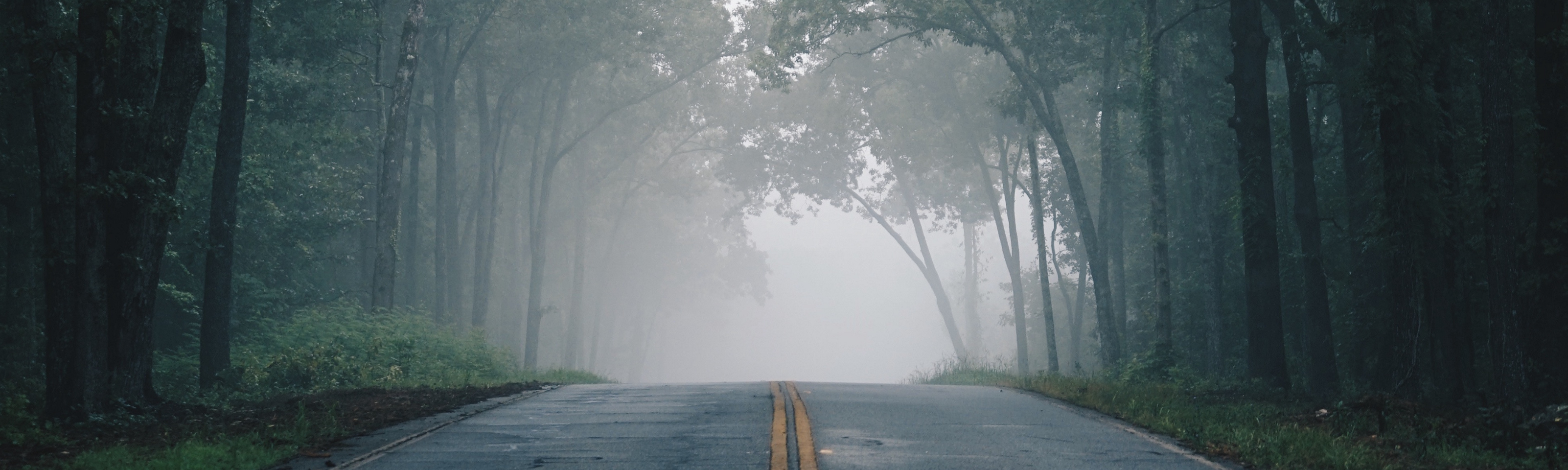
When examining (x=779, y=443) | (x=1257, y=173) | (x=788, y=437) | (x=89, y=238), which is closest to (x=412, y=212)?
(x=89, y=238)

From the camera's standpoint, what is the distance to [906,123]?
143ft

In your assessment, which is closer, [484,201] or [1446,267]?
[1446,267]

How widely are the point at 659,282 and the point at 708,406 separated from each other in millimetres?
61771

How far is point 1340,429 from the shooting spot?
1126 centimetres

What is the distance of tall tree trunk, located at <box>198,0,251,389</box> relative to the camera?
60.0 feet

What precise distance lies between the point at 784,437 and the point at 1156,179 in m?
15.9

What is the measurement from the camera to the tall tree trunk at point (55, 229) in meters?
11.8

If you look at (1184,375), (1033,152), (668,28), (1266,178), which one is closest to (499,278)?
(668,28)

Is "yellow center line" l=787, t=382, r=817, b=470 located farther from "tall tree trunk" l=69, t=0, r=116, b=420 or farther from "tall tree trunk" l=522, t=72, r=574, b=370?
"tall tree trunk" l=522, t=72, r=574, b=370

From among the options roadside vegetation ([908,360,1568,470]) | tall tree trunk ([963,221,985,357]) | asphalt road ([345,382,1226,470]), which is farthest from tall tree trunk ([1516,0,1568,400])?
tall tree trunk ([963,221,985,357])

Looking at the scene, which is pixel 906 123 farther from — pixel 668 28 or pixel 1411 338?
pixel 1411 338

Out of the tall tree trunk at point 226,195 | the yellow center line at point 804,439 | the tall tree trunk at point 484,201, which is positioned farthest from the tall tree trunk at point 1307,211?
the tall tree trunk at point 484,201

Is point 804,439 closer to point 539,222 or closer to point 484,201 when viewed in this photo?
point 484,201

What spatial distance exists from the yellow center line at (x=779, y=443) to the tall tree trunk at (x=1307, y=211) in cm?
1095
